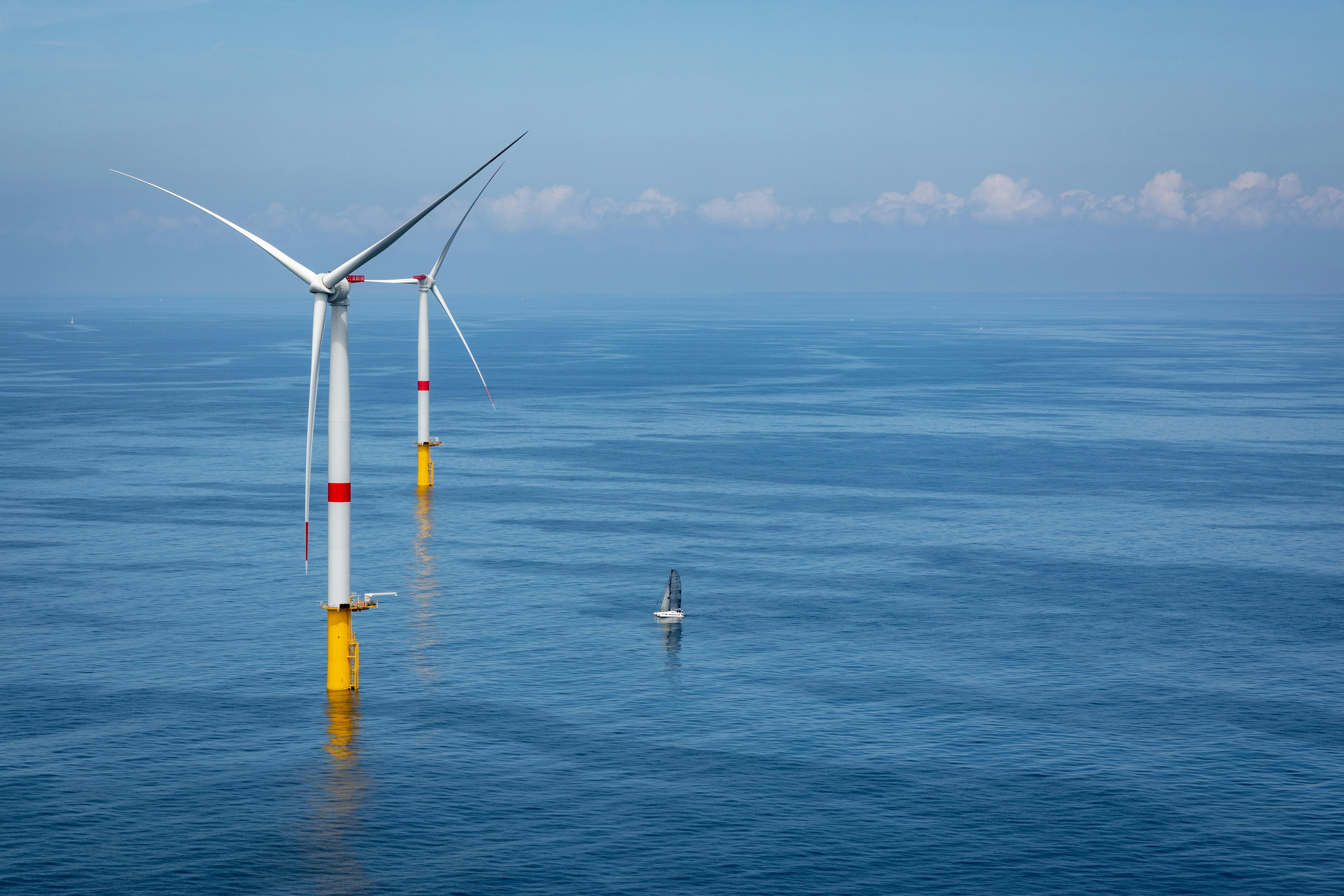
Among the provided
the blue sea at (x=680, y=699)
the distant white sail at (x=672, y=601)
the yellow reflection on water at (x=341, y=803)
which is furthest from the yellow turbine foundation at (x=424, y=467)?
the yellow reflection on water at (x=341, y=803)

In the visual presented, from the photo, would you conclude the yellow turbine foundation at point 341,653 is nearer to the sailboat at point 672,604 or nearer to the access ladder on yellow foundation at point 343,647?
the access ladder on yellow foundation at point 343,647

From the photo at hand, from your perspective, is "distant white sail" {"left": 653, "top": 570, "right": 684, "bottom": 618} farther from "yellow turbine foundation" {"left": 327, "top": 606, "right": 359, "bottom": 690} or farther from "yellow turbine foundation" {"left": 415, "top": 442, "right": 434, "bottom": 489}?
"yellow turbine foundation" {"left": 415, "top": 442, "right": 434, "bottom": 489}

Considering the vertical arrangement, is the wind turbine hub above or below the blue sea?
above

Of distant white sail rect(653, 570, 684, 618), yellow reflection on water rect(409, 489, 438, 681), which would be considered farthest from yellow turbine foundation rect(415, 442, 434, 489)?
distant white sail rect(653, 570, 684, 618)

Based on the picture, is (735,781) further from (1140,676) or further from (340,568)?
(1140,676)

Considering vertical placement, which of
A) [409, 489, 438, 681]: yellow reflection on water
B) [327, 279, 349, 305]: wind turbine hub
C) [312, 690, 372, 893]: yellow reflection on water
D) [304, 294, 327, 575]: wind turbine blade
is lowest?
[312, 690, 372, 893]: yellow reflection on water

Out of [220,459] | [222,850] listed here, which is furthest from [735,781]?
[220,459]

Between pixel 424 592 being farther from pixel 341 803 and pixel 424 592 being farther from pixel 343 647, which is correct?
pixel 341 803
